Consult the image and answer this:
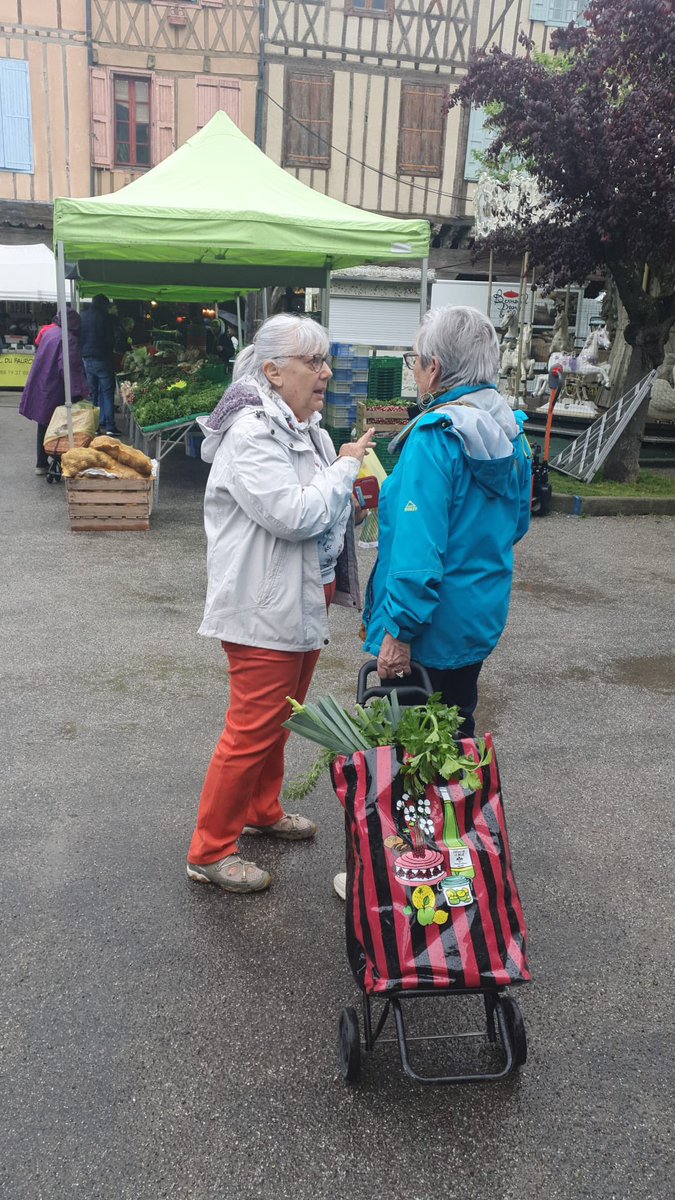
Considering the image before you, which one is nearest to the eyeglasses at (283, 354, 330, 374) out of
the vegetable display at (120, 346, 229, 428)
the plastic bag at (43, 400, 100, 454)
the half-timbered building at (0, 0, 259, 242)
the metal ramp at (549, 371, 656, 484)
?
the vegetable display at (120, 346, 229, 428)

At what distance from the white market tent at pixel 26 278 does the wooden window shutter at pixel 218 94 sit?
16.2ft

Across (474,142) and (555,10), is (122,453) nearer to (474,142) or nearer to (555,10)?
(474,142)

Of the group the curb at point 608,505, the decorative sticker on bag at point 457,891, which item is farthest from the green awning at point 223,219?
the decorative sticker on bag at point 457,891

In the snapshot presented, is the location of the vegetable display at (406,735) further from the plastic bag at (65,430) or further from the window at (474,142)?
the window at (474,142)

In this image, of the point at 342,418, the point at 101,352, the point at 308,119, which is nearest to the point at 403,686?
the point at 342,418

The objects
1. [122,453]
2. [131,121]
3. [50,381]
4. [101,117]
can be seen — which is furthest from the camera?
[131,121]

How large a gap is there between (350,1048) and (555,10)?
21761 mm

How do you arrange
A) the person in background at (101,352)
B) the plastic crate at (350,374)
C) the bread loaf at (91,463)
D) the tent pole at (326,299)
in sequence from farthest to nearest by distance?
the person in background at (101,352) → the plastic crate at (350,374) → the tent pole at (326,299) → the bread loaf at (91,463)

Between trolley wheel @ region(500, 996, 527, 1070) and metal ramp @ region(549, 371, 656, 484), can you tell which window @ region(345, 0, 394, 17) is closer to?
metal ramp @ region(549, 371, 656, 484)

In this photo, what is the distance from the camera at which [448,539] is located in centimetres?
254

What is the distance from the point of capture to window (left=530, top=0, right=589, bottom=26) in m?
18.9

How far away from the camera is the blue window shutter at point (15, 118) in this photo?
60.9 feet

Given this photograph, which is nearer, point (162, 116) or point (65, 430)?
point (65, 430)

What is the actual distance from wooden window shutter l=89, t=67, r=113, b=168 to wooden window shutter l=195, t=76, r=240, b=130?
179 cm
